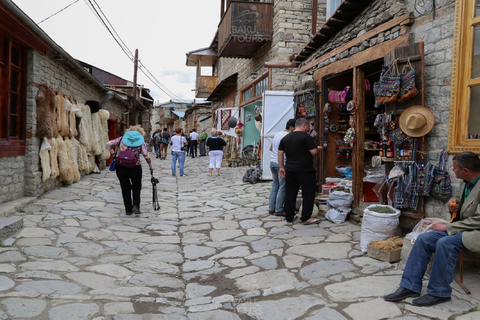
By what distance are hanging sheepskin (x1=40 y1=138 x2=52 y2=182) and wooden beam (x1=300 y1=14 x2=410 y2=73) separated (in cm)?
553

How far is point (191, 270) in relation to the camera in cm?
452

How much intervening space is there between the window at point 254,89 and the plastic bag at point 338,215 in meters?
7.53

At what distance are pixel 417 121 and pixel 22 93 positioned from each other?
6813mm

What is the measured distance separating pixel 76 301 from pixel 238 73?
15140mm

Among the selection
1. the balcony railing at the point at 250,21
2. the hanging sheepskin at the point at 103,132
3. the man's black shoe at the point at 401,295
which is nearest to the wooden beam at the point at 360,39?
the man's black shoe at the point at 401,295

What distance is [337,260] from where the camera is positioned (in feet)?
14.8

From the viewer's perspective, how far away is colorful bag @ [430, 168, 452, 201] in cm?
438

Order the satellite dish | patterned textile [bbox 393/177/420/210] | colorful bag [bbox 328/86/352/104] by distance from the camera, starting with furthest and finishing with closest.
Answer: the satellite dish
colorful bag [bbox 328/86/352/104]
patterned textile [bbox 393/177/420/210]

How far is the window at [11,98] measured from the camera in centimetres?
657

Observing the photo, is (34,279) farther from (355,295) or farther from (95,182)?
(95,182)

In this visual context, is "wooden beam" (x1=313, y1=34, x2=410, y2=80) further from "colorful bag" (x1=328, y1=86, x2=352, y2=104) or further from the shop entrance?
"colorful bag" (x1=328, y1=86, x2=352, y2=104)

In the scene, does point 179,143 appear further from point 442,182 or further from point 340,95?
point 442,182

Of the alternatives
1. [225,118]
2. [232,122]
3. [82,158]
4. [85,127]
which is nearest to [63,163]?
[82,158]

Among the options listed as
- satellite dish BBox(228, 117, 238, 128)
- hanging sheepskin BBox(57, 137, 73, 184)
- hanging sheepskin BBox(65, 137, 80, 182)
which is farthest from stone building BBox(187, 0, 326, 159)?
hanging sheepskin BBox(57, 137, 73, 184)
